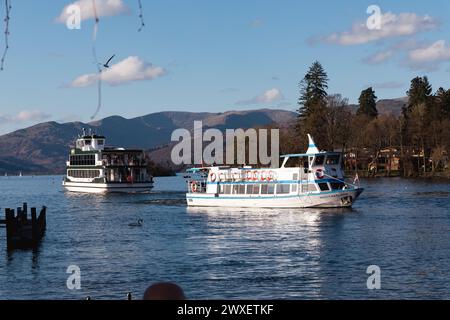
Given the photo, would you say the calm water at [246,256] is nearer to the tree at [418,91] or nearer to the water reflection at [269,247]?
the water reflection at [269,247]

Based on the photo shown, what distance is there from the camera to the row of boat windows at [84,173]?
415 ft

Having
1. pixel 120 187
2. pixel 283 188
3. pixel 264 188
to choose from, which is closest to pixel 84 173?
pixel 120 187

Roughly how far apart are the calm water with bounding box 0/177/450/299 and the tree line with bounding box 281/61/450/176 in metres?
96.9

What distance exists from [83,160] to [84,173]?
2852 mm

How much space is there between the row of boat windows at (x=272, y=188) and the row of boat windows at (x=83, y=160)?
169 ft

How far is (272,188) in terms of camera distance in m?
75.6

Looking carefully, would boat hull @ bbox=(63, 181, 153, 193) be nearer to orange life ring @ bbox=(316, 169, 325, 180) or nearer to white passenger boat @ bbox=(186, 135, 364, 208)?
white passenger boat @ bbox=(186, 135, 364, 208)

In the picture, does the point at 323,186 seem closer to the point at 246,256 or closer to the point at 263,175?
the point at 263,175

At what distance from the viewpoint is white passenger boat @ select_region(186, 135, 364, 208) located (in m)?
71.8

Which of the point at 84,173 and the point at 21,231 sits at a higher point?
the point at 84,173

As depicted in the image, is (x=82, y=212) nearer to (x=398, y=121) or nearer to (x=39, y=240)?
(x=39, y=240)

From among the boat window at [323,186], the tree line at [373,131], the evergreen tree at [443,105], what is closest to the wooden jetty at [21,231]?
the boat window at [323,186]
